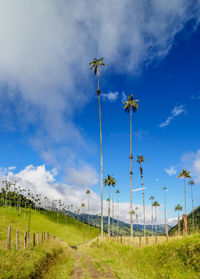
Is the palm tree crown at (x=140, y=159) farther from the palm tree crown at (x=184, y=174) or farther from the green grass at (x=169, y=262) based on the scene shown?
the green grass at (x=169, y=262)

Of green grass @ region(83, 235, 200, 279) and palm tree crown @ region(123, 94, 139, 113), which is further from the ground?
palm tree crown @ region(123, 94, 139, 113)

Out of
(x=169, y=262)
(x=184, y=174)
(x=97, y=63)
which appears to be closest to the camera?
(x=169, y=262)

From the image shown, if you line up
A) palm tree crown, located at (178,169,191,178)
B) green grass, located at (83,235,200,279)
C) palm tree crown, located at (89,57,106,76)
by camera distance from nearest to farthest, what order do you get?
green grass, located at (83,235,200,279) → palm tree crown, located at (89,57,106,76) → palm tree crown, located at (178,169,191,178)

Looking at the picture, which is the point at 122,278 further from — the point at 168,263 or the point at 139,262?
the point at 139,262

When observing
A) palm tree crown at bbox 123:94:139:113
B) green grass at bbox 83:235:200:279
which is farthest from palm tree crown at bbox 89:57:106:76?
green grass at bbox 83:235:200:279

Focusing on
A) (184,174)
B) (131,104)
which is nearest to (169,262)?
(131,104)

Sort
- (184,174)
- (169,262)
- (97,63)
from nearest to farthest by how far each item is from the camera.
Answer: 1. (169,262)
2. (97,63)
3. (184,174)

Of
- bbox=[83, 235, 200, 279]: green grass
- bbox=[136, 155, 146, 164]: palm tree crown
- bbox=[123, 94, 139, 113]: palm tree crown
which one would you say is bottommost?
bbox=[83, 235, 200, 279]: green grass

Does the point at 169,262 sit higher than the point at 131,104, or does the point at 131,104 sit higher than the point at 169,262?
the point at 131,104

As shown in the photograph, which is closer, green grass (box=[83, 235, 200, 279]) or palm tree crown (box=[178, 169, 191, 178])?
green grass (box=[83, 235, 200, 279])

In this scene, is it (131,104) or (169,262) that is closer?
(169,262)

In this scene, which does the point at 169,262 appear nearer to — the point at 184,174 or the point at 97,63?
the point at 97,63

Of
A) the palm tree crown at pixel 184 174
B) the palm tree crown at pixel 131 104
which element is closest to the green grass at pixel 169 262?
the palm tree crown at pixel 131 104

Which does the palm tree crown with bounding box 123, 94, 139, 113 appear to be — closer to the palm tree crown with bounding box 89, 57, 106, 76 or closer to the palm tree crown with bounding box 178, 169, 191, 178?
the palm tree crown with bounding box 89, 57, 106, 76
